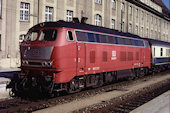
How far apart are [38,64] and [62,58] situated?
119 centimetres

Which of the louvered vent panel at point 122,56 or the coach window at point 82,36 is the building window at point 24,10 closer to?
the louvered vent panel at point 122,56

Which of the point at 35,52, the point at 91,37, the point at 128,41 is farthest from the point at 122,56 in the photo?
the point at 35,52

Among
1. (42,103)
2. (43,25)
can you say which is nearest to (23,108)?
(42,103)

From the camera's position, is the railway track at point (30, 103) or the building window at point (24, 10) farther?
the building window at point (24, 10)

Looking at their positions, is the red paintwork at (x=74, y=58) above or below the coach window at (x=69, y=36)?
below

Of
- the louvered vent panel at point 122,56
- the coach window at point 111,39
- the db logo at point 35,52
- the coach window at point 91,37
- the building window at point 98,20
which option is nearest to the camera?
the db logo at point 35,52

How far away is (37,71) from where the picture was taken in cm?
976

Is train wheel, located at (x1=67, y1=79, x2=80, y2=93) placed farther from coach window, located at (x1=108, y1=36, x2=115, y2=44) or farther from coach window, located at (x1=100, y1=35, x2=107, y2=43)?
coach window, located at (x1=108, y1=36, x2=115, y2=44)

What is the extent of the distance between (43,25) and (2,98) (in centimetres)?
428

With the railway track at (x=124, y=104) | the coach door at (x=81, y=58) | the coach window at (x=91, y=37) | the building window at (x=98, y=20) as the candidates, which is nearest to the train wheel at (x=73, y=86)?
the coach door at (x=81, y=58)

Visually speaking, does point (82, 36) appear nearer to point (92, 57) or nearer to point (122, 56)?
point (92, 57)

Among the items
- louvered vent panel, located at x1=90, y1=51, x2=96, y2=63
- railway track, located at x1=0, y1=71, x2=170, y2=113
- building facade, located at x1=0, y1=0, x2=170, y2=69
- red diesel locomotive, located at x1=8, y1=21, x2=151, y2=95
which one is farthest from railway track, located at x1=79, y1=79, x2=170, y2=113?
building facade, located at x1=0, y1=0, x2=170, y2=69

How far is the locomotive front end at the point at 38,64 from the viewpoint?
9.37 meters

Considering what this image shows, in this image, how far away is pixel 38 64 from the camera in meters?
9.72
